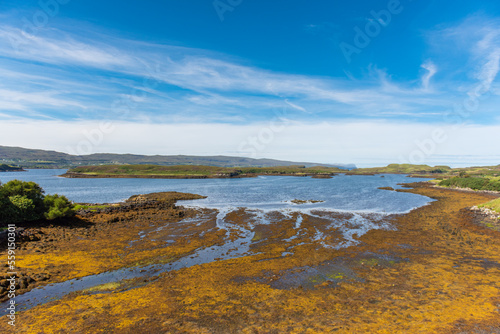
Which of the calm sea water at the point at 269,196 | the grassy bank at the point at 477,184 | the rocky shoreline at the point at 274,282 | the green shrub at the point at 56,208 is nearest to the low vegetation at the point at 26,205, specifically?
the green shrub at the point at 56,208

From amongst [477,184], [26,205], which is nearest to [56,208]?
[26,205]

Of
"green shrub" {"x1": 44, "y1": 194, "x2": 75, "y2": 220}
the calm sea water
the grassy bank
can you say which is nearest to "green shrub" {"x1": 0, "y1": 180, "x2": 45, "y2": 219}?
"green shrub" {"x1": 44, "y1": 194, "x2": 75, "y2": 220}

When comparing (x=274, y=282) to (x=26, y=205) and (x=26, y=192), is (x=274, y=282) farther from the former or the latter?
(x=26, y=192)

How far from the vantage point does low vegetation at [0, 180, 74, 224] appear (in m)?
27.0

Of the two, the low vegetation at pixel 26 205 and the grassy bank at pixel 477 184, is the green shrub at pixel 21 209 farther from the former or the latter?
the grassy bank at pixel 477 184

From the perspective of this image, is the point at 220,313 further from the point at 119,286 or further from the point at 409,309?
the point at 409,309

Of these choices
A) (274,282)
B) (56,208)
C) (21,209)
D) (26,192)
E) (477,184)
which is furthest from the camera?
(477,184)

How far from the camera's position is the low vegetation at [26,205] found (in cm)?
2697

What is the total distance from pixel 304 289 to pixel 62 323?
13.2 metres

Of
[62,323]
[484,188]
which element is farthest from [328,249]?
[484,188]

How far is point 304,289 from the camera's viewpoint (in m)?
15.3

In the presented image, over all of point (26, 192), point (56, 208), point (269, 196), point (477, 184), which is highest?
point (26, 192)

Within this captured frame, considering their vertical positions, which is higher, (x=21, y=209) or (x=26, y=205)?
(x=26, y=205)

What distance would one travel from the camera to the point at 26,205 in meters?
28.2
